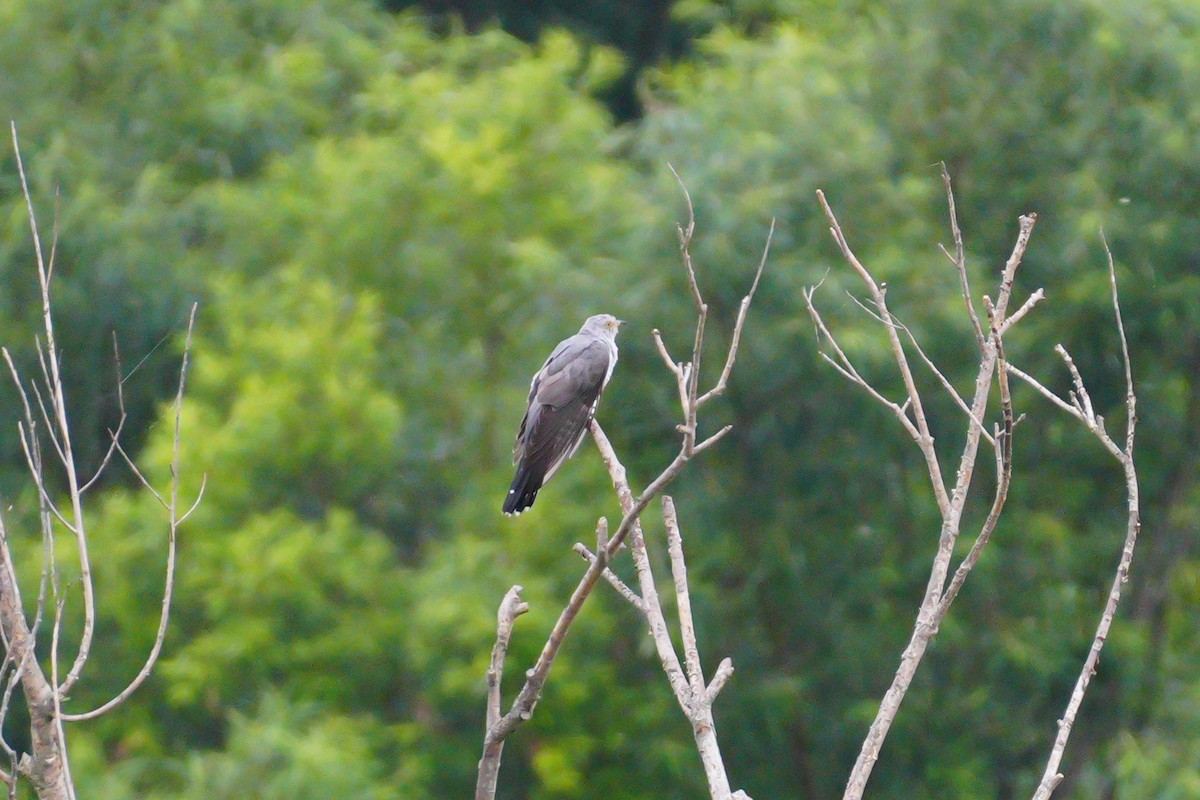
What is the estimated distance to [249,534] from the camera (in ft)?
35.6

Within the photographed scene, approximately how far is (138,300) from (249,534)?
8.86 feet

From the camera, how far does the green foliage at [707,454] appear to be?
9.53 metres

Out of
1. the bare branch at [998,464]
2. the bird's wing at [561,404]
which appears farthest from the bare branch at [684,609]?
the bird's wing at [561,404]

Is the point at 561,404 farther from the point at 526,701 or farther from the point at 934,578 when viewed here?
the point at 934,578

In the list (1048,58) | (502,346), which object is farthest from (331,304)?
(1048,58)

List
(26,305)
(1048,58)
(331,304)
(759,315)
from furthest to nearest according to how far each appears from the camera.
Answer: (26,305)
(331,304)
(1048,58)
(759,315)

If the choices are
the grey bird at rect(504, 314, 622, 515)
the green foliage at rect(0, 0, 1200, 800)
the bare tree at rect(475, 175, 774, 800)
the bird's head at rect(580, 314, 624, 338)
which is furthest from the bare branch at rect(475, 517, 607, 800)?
the green foliage at rect(0, 0, 1200, 800)

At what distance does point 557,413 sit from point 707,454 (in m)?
3.56

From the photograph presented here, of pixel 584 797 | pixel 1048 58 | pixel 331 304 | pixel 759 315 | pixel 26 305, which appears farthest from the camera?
pixel 26 305

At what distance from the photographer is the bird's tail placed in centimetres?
617

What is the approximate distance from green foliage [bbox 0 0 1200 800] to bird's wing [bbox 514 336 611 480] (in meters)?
1.93

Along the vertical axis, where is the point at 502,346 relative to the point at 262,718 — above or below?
above

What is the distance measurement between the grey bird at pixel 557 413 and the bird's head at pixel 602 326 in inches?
22.4

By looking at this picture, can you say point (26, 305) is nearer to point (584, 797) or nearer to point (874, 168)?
point (584, 797)
